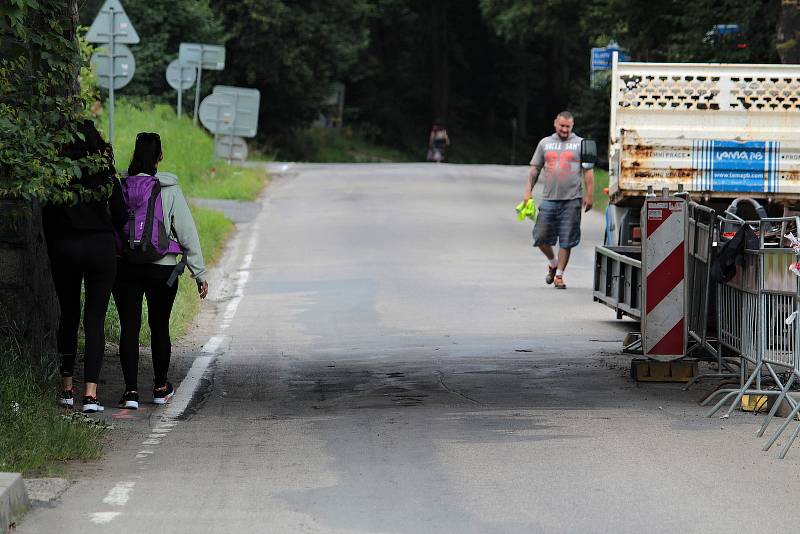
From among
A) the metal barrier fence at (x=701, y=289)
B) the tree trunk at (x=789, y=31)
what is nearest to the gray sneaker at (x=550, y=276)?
the tree trunk at (x=789, y=31)

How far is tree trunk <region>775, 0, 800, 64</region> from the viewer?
21453 millimetres

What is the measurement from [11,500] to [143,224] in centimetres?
351

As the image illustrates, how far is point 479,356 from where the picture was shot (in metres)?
12.8

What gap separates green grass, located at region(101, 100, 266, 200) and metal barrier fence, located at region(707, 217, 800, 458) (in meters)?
17.8

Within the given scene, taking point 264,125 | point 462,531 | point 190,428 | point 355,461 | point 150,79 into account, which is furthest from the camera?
point 264,125

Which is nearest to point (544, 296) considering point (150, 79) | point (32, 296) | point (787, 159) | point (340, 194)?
point (787, 159)

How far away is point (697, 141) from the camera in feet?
48.1

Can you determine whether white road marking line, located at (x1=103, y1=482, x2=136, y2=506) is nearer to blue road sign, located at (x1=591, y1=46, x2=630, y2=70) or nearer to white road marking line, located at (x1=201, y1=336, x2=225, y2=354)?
white road marking line, located at (x1=201, y1=336, x2=225, y2=354)

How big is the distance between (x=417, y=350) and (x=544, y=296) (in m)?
4.48

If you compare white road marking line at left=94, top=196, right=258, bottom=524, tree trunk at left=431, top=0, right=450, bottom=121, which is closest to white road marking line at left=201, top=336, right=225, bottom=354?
white road marking line at left=94, top=196, right=258, bottom=524

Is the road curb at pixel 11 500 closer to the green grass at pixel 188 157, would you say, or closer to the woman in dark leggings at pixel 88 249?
the woman in dark leggings at pixel 88 249

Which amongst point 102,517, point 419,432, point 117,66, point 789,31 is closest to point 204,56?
point 117,66

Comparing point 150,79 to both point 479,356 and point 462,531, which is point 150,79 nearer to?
point 479,356

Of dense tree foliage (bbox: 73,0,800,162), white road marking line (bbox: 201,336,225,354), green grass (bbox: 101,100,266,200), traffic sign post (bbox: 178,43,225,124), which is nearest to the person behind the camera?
white road marking line (bbox: 201,336,225,354)
